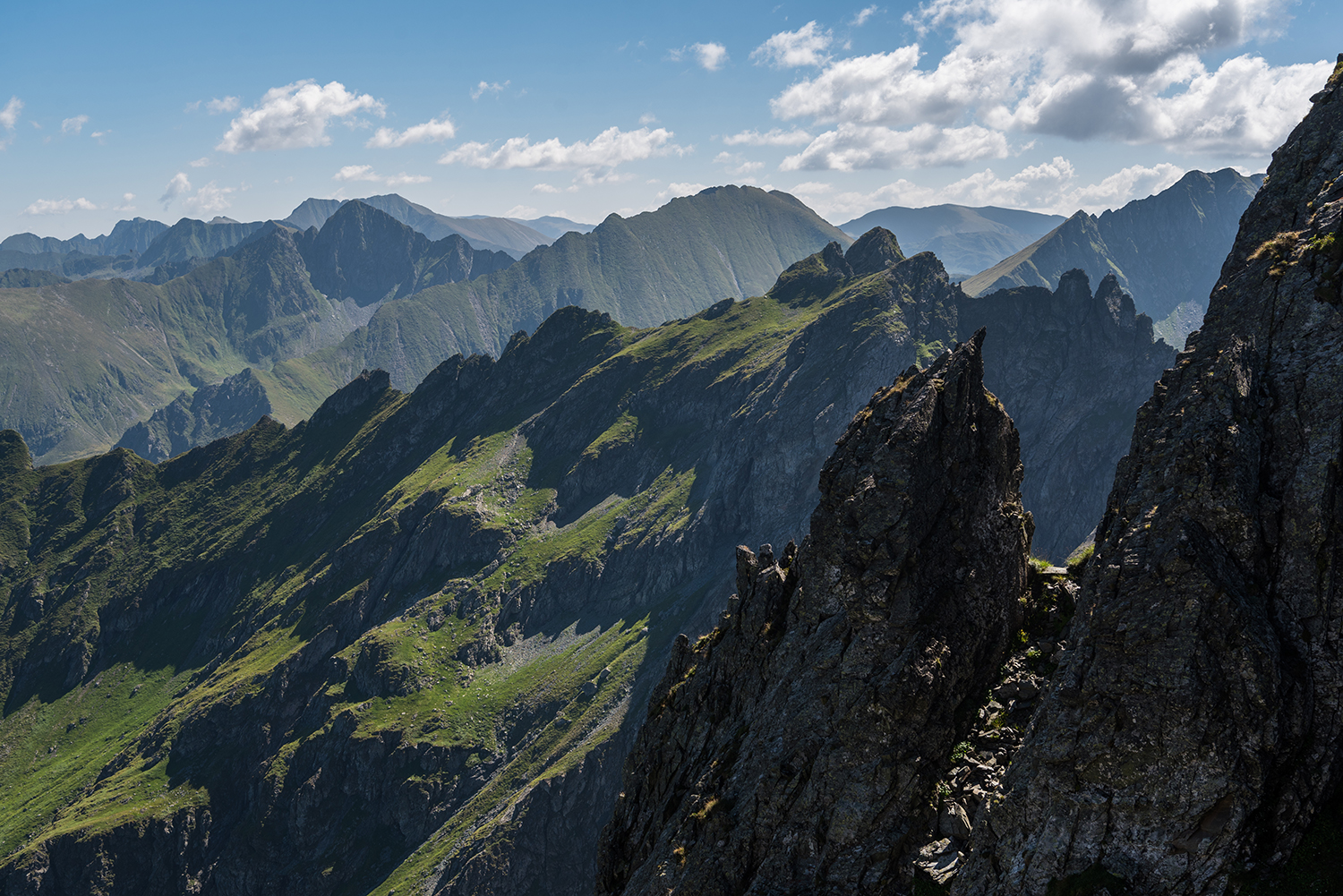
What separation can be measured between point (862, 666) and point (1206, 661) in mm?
13060

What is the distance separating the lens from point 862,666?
34.5 metres

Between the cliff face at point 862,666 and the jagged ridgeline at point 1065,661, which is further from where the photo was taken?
the cliff face at point 862,666

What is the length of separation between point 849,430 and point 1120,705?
20.3 metres

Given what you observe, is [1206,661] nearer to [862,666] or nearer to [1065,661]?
[1065,661]

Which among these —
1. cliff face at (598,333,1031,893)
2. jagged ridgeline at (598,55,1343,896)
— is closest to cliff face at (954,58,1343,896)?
jagged ridgeline at (598,55,1343,896)

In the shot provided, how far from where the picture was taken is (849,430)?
1705 inches

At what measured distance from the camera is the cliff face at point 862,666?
32.5 meters

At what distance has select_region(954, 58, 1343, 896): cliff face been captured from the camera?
976 inches

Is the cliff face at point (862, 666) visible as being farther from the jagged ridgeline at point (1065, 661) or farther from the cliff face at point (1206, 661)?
the cliff face at point (1206, 661)

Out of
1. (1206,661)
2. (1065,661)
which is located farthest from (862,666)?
(1206,661)

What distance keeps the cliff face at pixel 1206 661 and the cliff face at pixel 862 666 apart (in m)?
5.09

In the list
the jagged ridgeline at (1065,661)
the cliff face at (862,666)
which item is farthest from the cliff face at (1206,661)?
the cliff face at (862,666)

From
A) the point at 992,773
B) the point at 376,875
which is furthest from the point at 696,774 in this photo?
the point at 376,875

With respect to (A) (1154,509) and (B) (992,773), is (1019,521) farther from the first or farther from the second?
(B) (992,773)
